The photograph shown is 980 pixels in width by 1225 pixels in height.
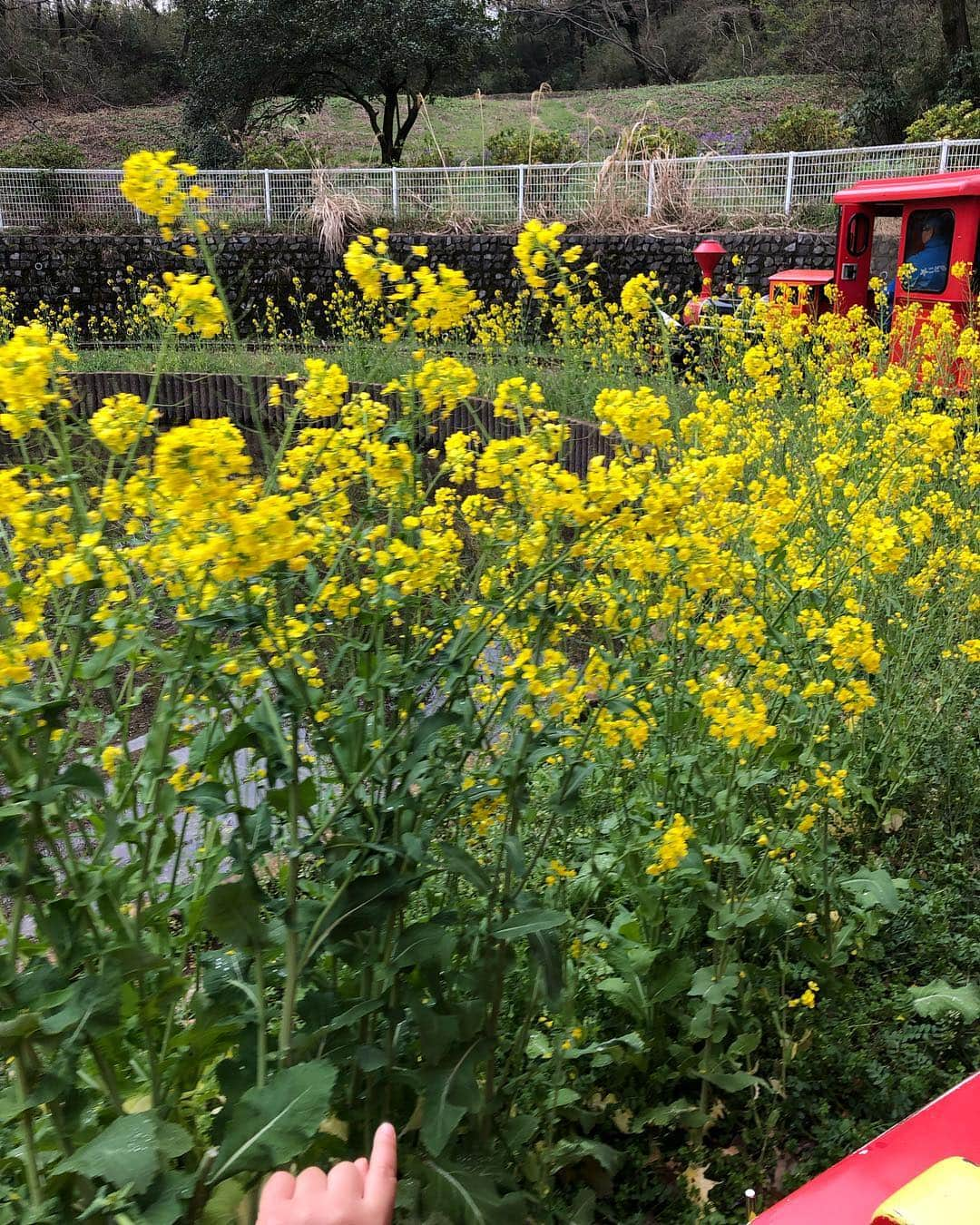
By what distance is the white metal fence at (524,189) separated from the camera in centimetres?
1368

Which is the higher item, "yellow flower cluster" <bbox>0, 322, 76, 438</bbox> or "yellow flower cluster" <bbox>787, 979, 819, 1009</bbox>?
"yellow flower cluster" <bbox>0, 322, 76, 438</bbox>

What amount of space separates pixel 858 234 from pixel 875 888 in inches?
317

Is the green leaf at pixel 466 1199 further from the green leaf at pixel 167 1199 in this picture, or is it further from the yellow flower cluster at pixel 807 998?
the yellow flower cluster at pixel 807 998

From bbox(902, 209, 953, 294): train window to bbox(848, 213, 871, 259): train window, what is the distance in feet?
2.31

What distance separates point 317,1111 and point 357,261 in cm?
122

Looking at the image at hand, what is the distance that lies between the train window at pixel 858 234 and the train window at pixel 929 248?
0.71 m

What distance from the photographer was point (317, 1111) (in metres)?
1.31

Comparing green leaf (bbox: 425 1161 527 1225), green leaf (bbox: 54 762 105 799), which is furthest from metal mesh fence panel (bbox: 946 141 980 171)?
green leaf (bbox: 54 762 105 799)

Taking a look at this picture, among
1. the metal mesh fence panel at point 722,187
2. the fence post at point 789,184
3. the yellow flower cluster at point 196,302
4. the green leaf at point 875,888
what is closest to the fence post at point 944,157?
the fence post at point 789,184

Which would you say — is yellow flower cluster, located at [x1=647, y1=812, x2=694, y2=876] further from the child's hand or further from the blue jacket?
the blue jacket

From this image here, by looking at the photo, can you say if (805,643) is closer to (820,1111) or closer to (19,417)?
(820,1111)

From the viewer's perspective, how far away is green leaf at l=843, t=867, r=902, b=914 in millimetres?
2289

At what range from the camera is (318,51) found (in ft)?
62.3

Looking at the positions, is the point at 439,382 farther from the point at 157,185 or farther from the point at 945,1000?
the point at 945,1000
